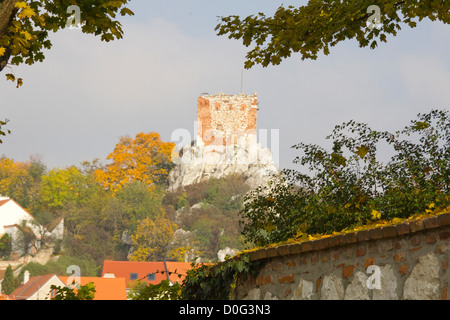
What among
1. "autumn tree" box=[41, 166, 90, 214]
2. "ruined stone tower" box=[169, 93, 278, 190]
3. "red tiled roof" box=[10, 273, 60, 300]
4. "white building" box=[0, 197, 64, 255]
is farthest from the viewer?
"autumn tree" box=[41, 166, 90, 214]

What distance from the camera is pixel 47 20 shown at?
770 cm

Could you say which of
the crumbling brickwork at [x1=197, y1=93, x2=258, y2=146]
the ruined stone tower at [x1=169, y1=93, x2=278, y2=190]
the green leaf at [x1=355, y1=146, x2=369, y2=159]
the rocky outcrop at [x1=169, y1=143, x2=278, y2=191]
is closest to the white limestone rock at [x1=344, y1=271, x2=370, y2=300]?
the green leaf at [x1=355, y1=146, x2=369, y2=159]

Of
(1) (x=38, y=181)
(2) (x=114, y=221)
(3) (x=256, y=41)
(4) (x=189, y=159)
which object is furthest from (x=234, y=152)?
(3) (x=256, y=41)

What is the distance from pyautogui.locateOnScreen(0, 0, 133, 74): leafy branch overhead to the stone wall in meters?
2.73

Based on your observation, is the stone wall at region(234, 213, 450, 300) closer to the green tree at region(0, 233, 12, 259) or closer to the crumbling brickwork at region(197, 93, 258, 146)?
the crumbling brickwork at region(197, 93, 258, 146)

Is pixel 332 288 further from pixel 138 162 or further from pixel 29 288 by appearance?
pixel 138 162

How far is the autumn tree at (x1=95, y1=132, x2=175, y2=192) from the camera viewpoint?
71500 mm

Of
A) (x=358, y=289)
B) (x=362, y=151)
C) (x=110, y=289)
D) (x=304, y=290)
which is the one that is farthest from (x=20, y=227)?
(x=358, y=289)

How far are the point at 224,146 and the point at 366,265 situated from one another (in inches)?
2609

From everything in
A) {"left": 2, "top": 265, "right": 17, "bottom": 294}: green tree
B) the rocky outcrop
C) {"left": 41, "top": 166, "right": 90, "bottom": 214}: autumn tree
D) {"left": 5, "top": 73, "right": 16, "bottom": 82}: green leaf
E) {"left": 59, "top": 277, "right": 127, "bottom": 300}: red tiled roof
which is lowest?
{"left": 5, "top": 73, "right": 16, "bottom": 82}: green leaf

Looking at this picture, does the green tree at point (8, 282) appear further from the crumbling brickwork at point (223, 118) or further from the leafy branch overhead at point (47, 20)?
the leafy branch overhead at point (47, 20)

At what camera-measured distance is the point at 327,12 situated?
27.3ft
